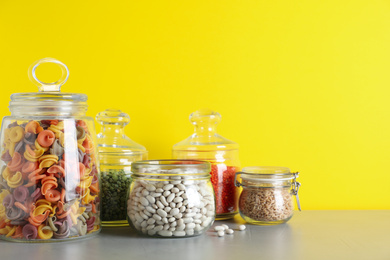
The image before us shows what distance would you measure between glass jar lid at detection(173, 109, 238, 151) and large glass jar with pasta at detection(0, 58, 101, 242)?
0.33 metres

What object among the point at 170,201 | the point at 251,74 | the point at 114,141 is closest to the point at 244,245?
the point at 170,201

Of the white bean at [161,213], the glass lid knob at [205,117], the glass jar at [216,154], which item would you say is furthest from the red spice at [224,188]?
the white bean at [161,213]

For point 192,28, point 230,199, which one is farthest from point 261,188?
point 192,28

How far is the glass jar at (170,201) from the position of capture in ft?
3.77

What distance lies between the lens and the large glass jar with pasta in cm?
110

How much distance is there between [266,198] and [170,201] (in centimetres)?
28

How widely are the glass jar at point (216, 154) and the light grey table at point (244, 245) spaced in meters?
0.07

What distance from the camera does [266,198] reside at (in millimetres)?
1294

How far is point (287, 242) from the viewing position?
115cm

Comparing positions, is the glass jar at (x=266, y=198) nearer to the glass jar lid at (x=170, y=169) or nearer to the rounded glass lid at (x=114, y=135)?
the glass jar lid at (x=170, y=169)

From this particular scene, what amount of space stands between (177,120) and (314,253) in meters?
0.65

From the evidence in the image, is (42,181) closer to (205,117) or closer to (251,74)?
(205,117)

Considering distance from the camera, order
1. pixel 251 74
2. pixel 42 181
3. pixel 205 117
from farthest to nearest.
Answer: pixel 251 74
pixel 205 117
pixel 42 181

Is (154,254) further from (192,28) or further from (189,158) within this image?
(192,28)
